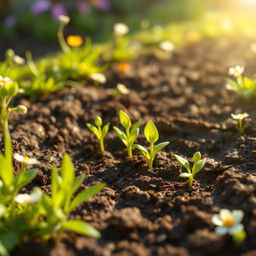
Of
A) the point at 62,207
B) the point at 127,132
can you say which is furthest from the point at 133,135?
the point at 62,207

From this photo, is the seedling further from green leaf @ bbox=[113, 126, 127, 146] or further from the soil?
green leaf @ bbox=[113, 126, 127, 146]

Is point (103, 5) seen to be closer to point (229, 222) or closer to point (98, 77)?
point (98, 77)

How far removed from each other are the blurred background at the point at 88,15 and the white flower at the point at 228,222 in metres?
4.42

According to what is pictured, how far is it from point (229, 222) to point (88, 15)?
5013mm

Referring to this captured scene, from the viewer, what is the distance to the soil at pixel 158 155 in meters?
1.79

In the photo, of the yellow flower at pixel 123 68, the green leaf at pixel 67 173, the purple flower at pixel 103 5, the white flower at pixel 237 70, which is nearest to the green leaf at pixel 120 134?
the green leaf at pixel 67 173

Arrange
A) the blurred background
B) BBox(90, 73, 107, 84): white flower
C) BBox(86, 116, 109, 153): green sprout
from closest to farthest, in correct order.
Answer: BBox(86, 116, 109, 153): green sprout
BBox(90, 73, 107, 84): white flower
the blurred background

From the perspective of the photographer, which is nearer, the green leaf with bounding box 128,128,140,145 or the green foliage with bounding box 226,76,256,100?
the green leaf with bounding box 128,128,140,145

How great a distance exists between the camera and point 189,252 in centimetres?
171

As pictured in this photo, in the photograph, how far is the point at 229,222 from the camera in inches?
69.3

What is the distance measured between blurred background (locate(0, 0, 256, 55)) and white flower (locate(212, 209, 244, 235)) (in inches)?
174

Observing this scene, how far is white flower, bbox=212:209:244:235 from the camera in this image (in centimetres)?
173

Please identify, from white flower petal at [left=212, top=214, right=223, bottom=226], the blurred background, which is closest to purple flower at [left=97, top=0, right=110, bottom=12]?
the blurred background

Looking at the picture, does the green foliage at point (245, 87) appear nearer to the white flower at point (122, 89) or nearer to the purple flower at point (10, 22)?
the white flower at point (122, 89)
